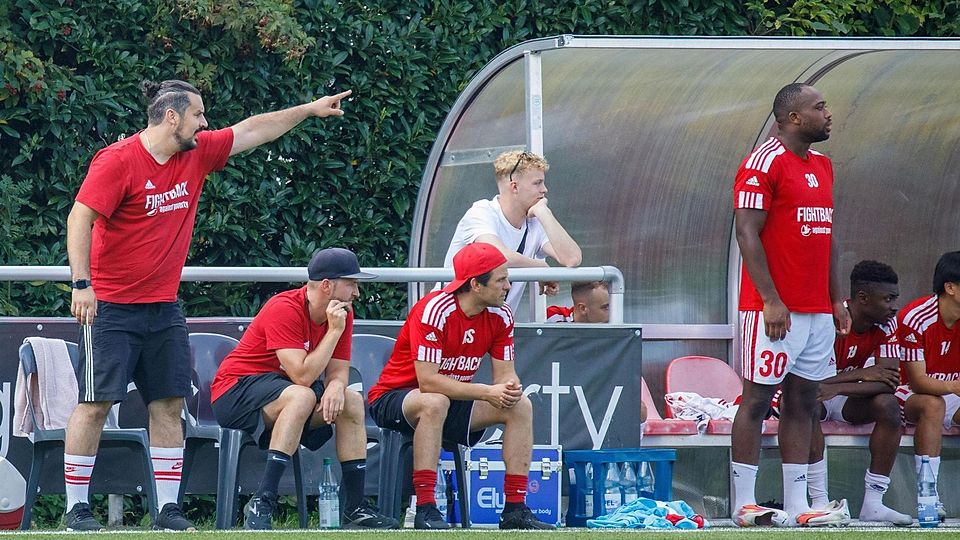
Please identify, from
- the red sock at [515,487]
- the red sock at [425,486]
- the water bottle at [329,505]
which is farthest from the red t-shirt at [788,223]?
the water bottle at [329,505]

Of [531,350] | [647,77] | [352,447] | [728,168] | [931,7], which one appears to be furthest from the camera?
[931,7]

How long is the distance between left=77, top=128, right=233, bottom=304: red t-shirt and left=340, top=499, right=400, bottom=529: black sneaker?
1279 millimetres

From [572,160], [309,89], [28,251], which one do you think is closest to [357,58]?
[309,89]

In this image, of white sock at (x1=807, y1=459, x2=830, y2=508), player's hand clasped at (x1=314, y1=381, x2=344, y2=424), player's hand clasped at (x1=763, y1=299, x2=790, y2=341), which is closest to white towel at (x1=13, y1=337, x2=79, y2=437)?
player's hand clasped at (x1=314, y1=381, x2=344, y2=424)

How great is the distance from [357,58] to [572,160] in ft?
5.32

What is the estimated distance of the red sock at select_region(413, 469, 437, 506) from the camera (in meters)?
7.39

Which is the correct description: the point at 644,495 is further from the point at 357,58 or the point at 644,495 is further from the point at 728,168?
the point at 357,58

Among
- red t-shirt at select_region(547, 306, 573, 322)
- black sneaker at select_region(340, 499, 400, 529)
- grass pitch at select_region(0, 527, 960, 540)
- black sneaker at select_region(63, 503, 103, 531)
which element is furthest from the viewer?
red t-shirt at select_region(547, 306, 573, 322)

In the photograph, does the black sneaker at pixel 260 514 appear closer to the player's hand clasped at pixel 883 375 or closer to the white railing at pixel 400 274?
the white railing at pixel 400 274

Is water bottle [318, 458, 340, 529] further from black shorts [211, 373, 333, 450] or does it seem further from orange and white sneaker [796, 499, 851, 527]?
orange and white sneaker [796, 499, 851, 527]

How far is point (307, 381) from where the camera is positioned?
297 inches

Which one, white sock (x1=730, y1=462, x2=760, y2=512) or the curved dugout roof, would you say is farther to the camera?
the curved dugout roof

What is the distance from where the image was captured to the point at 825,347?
26.3 feet

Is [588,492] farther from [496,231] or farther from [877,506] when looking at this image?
[877,506]
